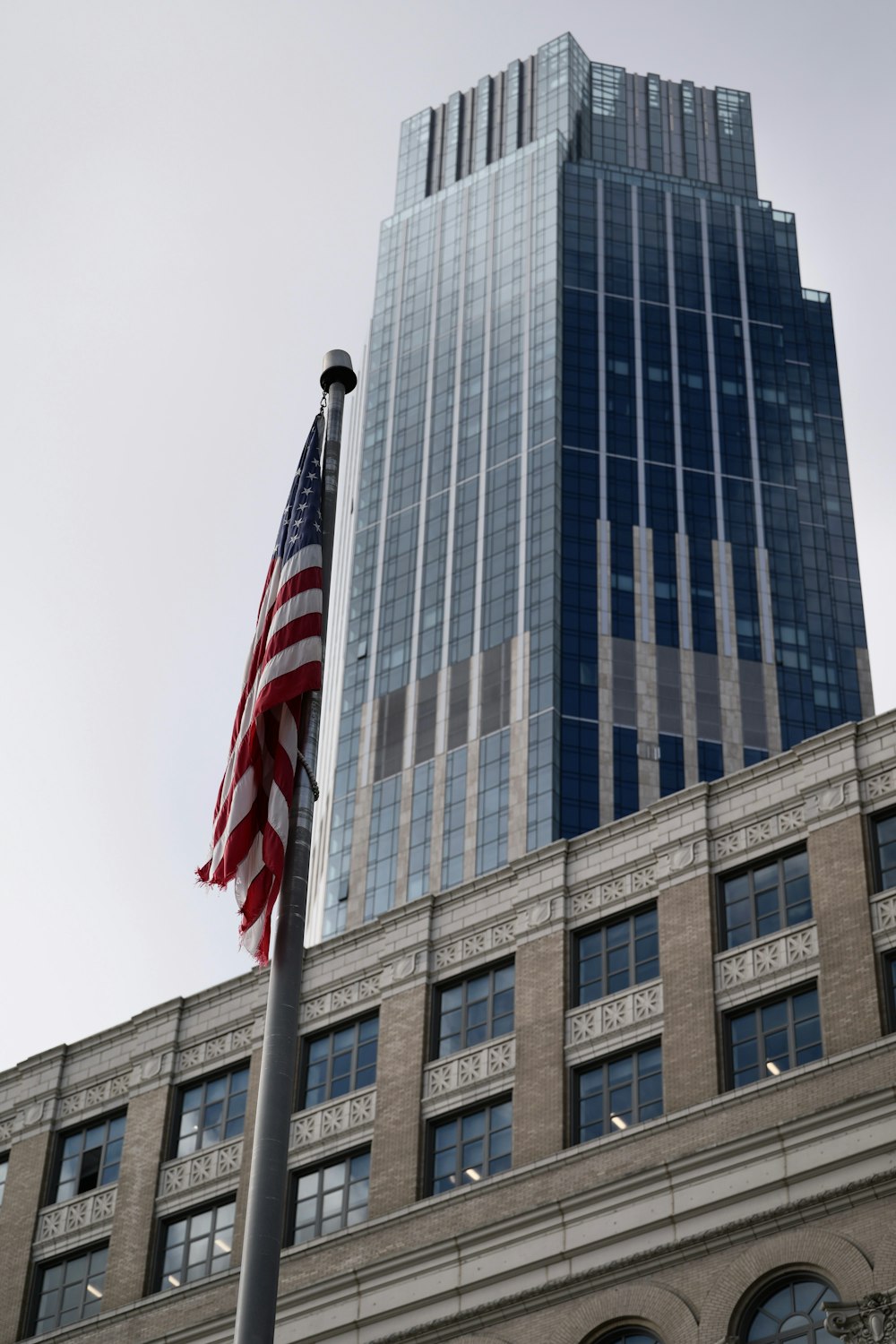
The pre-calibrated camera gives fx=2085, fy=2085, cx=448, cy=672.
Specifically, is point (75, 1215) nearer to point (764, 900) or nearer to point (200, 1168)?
point (200, 1168)

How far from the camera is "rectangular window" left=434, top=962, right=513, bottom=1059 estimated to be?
48.2m

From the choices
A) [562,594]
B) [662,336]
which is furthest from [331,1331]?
[662,336]

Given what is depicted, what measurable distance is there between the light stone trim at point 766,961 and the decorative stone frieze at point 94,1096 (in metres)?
17.4

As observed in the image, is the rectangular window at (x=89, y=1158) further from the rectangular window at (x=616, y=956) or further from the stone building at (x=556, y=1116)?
the rectangular window at (x=616, y=956)

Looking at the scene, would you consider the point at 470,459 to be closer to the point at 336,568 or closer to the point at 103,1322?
the point at 336,568

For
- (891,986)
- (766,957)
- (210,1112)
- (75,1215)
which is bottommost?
(75,1215)

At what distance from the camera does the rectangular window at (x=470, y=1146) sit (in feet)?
151

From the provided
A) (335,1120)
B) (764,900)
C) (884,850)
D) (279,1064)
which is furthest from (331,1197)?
(279,1064)

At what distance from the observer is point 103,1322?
49.6 m

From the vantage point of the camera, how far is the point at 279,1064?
2591 cm

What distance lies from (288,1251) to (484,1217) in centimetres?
553

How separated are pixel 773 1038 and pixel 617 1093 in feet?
12.4

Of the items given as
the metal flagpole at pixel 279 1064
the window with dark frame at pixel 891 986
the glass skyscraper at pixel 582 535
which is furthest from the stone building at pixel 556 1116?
the glass skyscraper at pixel 582 535

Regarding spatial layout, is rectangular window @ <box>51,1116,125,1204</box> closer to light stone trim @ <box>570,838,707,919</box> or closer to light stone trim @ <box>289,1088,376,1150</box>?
light stone trim @ <box>289,1088,376,1150</box>
